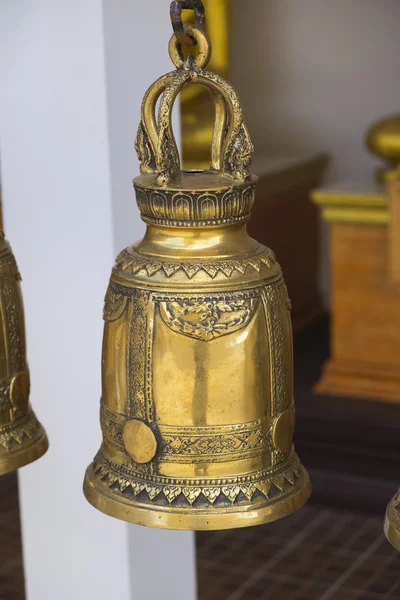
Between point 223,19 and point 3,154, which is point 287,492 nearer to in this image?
point 3,154

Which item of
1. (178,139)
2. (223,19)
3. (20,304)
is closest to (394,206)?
(223,19)

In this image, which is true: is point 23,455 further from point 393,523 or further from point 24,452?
point 393,523

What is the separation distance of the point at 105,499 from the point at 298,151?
482 centimetres

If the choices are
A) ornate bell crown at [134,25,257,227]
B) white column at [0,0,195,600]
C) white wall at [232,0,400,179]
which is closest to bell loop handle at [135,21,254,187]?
ornate bell crown at [134,25,257,227]

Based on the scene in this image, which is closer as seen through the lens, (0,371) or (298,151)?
(0,371)

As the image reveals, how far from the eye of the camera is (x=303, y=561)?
3514 mm

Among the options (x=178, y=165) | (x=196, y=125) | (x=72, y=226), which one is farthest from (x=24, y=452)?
(x=196, y=125)

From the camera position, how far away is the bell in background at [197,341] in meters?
1.04

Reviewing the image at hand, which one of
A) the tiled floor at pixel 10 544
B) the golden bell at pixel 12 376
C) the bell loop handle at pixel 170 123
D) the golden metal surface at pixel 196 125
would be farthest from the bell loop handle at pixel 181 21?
the golden metal surface at pixel 196 125

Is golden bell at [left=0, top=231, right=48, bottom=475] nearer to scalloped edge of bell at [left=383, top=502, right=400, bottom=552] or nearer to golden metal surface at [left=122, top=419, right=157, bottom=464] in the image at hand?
golden metal surface at [left=122, top=419, right=157, bottom=464]

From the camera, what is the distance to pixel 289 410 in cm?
112

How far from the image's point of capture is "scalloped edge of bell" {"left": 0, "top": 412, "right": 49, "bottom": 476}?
1271 millimetres

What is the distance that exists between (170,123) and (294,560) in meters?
2.74

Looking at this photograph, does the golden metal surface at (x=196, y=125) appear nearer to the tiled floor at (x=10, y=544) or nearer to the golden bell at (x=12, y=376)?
the tiled floor at (x=10, y=544)
